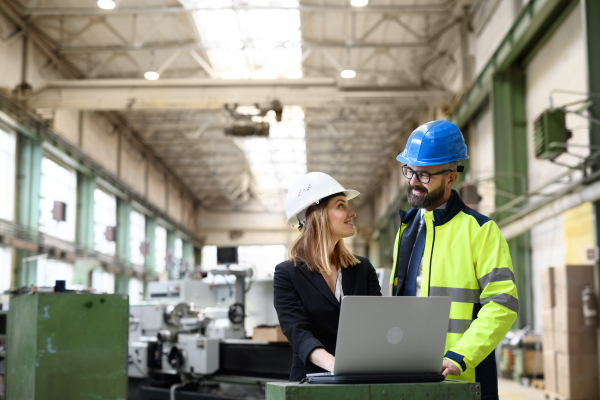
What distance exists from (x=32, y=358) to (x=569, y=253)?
7.61m

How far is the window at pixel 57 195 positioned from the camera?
54.4 ft

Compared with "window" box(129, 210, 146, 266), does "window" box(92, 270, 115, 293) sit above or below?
below

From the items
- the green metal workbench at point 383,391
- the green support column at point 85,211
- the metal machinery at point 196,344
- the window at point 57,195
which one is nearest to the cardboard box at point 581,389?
the metal machinery at point 196,344

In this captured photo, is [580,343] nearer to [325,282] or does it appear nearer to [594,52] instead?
[594,52]

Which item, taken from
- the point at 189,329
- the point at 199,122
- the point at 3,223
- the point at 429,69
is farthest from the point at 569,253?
the point at 199,122

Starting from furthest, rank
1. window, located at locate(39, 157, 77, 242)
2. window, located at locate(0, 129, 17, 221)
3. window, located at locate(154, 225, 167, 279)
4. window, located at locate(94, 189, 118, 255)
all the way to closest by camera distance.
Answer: window, located at locate(154, 225, 167, 279) → window, located at locate(94, 189, 118, 255) → window, located at locate(39, 157, 77, 242) → window, located at locate(0, 129, 17, 221)

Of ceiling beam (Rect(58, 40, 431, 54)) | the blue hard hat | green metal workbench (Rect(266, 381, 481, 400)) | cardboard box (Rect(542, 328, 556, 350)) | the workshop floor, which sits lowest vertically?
the workshop floor

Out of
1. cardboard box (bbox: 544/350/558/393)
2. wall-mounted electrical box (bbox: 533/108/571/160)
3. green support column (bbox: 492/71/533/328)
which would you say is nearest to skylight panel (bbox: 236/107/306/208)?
green support column (bbox: 492/71/533/328)

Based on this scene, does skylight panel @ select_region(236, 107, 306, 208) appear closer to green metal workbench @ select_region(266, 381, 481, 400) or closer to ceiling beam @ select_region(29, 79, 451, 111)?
ceiling beam @ select_region(29, 79, 451, 111)

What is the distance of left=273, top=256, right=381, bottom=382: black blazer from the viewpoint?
2.49m

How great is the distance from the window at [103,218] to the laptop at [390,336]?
18988mm

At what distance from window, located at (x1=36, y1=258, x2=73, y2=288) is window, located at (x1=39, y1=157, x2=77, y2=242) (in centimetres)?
76

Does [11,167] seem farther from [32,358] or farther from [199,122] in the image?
[32,358]

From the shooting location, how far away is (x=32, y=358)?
4965mm
